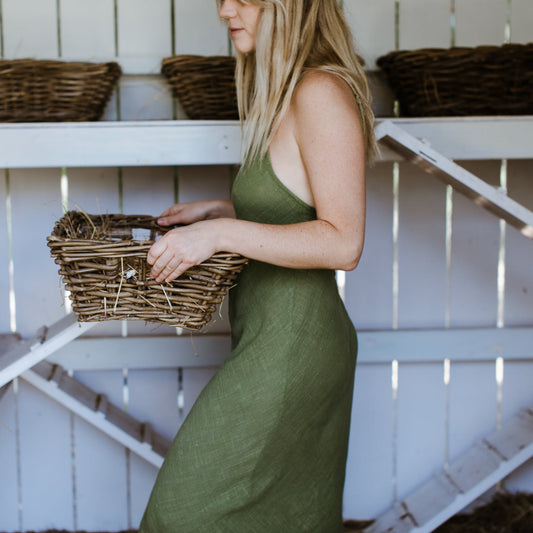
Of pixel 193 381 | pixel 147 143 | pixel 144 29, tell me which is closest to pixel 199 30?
pixel 144 29

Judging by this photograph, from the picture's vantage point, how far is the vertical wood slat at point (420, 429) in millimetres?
2027

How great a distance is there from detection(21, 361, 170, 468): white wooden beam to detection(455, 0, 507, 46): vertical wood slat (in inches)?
54.3

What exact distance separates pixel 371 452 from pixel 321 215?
3.96 ft

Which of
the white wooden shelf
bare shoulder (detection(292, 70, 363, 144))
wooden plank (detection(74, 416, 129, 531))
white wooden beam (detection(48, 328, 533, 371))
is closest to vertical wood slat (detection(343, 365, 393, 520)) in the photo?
white wooden beam (detection(48, 328, 533, 371))

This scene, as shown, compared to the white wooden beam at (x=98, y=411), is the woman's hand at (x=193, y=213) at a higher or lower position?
higher

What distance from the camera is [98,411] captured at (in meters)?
1.70

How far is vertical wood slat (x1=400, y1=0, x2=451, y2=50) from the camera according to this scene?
6.32 feet

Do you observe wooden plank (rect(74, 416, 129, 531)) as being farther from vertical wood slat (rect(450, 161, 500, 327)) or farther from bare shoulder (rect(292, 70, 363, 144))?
bare shoulder (rect(292, 70, 363, 144))

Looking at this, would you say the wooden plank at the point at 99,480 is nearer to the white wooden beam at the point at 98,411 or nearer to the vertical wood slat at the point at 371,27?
the white wooden beam at the point at 98,411

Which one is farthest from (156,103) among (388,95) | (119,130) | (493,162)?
(493,162)

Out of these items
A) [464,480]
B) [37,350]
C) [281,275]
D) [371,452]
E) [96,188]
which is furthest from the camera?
[371,452]

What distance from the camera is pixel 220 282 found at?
1049 mm

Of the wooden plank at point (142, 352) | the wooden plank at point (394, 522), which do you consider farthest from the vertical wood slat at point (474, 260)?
the wooden plank at point (142, 352)

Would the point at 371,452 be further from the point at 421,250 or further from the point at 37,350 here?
the point at 37,350
